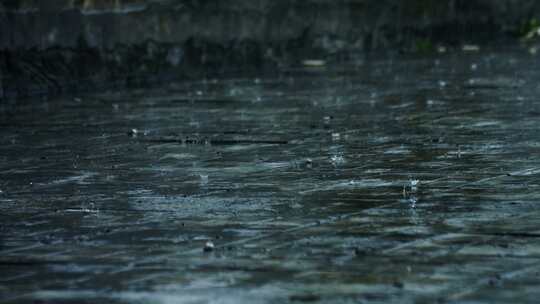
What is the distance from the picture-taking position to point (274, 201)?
8.08m

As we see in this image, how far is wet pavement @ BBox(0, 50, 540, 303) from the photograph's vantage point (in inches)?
231

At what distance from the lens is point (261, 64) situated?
22.0m

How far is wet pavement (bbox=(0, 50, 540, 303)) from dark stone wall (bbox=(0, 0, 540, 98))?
7.79ft

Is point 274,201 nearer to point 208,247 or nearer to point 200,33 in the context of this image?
point 208,247

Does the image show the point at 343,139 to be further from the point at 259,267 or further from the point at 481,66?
the point at 481,66

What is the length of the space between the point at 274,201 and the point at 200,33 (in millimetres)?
13010

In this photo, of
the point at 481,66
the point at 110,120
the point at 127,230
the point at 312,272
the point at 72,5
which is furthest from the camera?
the point at 481,66

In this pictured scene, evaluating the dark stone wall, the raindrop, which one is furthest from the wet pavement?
the dark stone wall

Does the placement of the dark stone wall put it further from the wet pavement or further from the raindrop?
the raindrop

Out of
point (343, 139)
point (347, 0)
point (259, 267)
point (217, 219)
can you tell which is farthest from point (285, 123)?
point (347, 0)

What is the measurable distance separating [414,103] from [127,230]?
7.77m

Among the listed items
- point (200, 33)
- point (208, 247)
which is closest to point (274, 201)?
point (208, 247)

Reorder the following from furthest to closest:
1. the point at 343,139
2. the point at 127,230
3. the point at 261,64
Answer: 1. the point at 261,64
2. the point at 343,139
3. the point at 127,230

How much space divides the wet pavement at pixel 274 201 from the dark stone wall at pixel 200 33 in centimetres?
237
